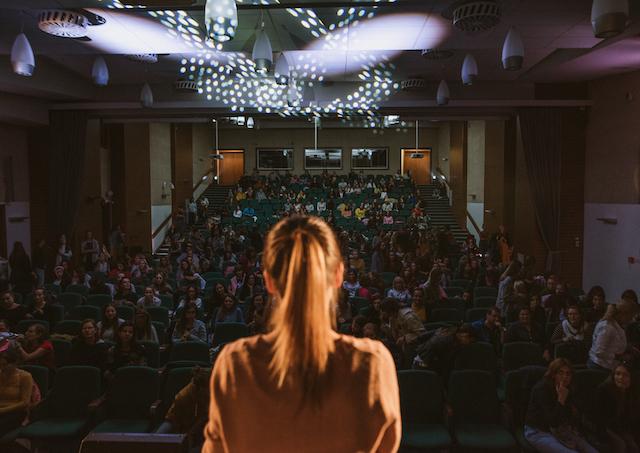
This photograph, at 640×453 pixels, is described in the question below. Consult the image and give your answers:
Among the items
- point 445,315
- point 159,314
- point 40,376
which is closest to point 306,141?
point 159,314

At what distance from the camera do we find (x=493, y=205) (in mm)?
16922

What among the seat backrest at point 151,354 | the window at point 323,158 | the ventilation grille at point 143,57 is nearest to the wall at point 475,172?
the window at point 323,158

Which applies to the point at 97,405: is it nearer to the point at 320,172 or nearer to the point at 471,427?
the point at 471,427

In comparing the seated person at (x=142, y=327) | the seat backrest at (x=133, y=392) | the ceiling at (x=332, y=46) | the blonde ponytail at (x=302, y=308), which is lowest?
the seat backrest at (x=133, y=392)

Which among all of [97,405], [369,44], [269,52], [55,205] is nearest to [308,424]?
[97,405]

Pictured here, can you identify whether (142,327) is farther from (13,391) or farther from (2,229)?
(2,229)

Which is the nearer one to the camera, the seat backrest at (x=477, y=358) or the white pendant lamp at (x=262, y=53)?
the seat backrest at (x=477, y=358)

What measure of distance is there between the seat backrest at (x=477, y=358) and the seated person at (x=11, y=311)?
538cm

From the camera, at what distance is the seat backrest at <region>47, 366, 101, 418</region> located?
4594 mm

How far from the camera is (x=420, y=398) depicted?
452cm

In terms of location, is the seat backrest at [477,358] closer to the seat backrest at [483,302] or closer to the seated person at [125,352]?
the seat backrest at [483,302]

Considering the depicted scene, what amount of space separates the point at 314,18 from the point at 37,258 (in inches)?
303

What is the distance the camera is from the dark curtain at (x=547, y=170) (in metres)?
11.2

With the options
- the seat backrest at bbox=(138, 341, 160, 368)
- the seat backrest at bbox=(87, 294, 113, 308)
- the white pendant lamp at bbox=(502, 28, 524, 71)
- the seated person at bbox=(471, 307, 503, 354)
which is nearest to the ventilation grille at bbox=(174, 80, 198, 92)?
the seat backrest at bbox=(87, 294, 113, 308)
